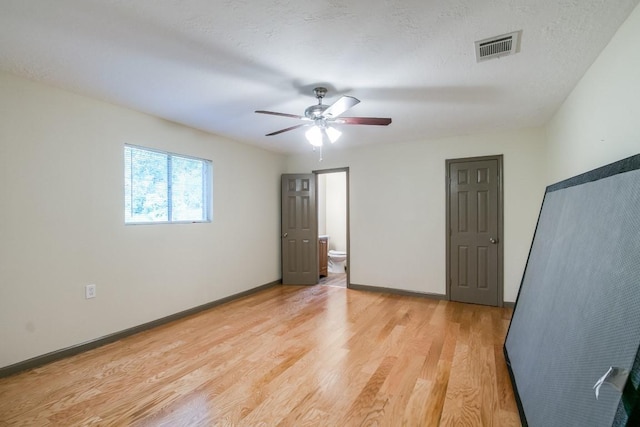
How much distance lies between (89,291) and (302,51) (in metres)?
2.91

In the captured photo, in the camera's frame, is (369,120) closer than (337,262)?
Yes

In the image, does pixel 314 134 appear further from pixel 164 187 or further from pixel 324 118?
pixel 164 187

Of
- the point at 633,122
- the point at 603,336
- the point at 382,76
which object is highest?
the point at 382,76

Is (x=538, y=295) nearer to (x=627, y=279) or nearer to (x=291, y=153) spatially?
(x=627, y=279)

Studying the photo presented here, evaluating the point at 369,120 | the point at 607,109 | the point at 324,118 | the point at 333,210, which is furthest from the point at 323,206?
the point at 607,109

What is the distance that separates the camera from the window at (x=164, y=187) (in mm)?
3156

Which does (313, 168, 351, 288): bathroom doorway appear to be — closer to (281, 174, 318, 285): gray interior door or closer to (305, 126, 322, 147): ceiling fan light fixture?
(281, 174, 318, 285): gray interior door

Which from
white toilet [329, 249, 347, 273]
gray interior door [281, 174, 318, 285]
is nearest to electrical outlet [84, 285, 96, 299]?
gray interior door [281, 174, 318, 285]

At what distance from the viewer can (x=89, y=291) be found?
9.04 feet

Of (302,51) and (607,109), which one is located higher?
(302,51)

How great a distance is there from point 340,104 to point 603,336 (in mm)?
1998

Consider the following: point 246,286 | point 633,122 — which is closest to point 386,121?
point 633,122

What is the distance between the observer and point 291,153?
211 inches

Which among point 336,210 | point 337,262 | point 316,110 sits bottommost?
point 337,262
